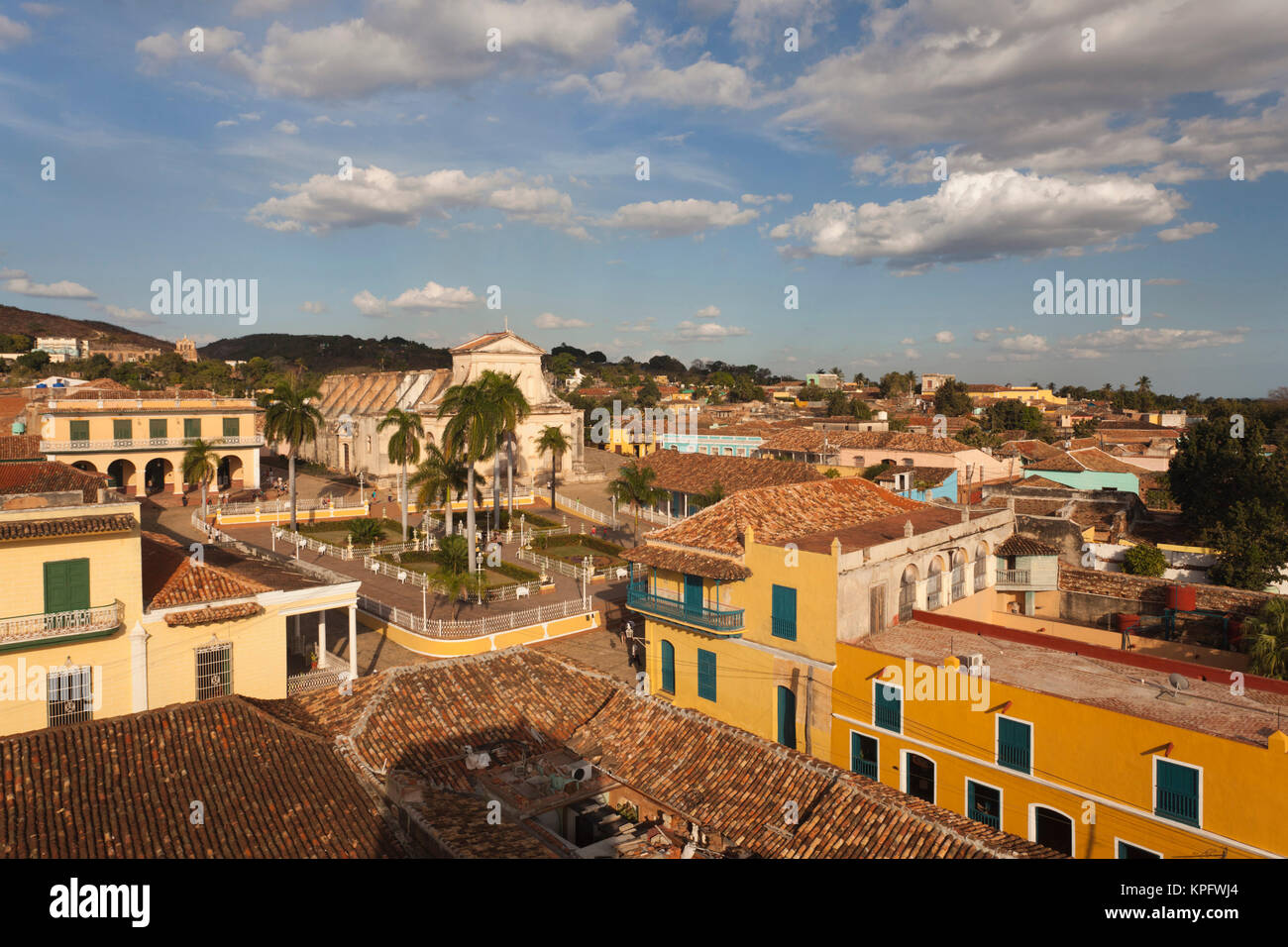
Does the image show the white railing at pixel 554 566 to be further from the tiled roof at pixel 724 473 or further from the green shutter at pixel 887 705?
the green shutter at pixel 887 705

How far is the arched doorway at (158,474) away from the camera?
164 feet

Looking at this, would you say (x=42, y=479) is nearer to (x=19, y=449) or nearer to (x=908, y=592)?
(x=19, y=449)

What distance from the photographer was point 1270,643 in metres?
18.4

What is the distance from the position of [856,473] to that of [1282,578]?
27.8 metres

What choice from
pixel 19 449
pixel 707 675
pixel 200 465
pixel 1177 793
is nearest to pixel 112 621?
pixel 707 675

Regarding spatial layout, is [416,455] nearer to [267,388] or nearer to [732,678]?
[732,678]

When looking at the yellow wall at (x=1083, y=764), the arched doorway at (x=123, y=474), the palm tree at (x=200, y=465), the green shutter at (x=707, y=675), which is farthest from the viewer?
the arched doorway at (x=123, y=474)

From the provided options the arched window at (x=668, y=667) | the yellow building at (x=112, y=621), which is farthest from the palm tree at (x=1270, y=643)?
the yellow building at (x=112, y=621)

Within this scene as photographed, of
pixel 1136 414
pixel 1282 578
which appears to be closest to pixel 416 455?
pixel 1282 578

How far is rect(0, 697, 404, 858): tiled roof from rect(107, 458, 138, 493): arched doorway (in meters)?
41.9

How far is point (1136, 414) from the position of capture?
114188mm

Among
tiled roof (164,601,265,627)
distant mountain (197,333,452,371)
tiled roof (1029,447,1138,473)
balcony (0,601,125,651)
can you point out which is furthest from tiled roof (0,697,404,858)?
distant mountain (197,333,452,371)

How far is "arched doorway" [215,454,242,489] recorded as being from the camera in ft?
167

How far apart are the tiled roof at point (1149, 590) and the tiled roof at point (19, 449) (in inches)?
1438
